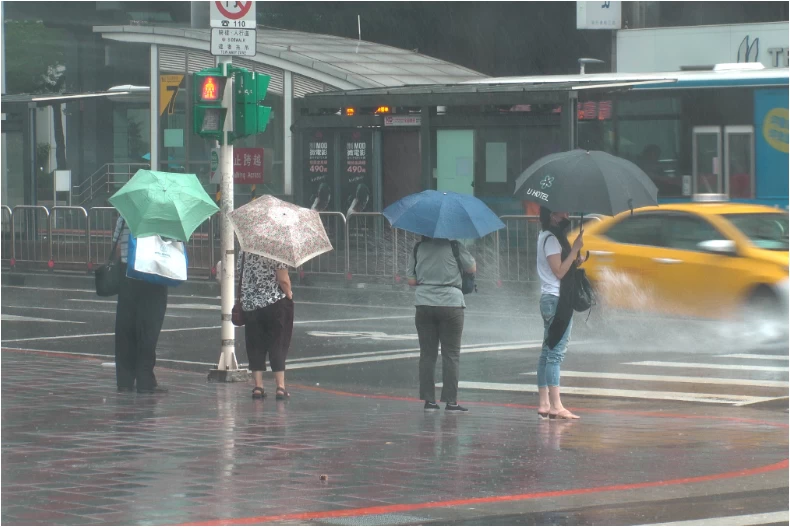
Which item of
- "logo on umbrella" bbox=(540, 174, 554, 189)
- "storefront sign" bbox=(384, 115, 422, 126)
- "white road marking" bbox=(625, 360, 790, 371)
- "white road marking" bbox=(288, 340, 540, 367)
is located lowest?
"white road marking" bbox=(625, 360, 790, 371)

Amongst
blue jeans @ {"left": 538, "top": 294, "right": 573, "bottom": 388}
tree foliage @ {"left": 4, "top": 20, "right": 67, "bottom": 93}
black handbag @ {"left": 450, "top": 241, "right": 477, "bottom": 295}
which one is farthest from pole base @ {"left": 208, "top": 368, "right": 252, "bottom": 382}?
tree foliage @ {"left": 4, "top": 20, "right": 67, "bottom": 93}

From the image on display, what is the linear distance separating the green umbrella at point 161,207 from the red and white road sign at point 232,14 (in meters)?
1.86

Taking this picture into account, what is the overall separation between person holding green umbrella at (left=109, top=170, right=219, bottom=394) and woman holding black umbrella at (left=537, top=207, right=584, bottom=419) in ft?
9.78

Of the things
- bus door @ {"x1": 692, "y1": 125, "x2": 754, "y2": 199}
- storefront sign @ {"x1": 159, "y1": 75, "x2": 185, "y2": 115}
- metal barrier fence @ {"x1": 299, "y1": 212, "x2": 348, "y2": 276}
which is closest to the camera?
bus door @ {"x1": 692, "y1": 125, "x2": 754, "y2": 199}

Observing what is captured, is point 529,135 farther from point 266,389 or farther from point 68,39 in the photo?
point 68,39

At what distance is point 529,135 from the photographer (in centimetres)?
2553

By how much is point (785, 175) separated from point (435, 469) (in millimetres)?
15368

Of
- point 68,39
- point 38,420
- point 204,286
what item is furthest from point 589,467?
point 68,39

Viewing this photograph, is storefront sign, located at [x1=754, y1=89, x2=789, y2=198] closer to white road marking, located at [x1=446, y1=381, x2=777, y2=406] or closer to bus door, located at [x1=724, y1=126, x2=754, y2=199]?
bus door, located at [x1=724, y1=126, x2=754, y2=199]

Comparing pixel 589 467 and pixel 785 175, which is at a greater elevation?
pixel 785 175

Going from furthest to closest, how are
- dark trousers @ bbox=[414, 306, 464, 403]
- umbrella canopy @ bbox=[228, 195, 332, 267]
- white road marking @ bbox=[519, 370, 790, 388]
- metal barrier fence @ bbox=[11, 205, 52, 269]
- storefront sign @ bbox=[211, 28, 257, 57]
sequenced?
metal barrier fence @ bbox=[11, 205, 52, 269]
storefront sign @ bbox=[211, 28, 257, 57]
white road marking @ bbox=[519, 370, 790, 388]
umbrella canopy @ bbox=[228, 195, 332, 267]
dark trousers @ bbox=[414, 306, 464, 403]

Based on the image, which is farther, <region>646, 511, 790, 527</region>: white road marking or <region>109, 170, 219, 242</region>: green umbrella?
<region>109, 170, 219, 242</region>: green umbrella

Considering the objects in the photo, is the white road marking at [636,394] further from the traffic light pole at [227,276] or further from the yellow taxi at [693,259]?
the yellow taxi at [693,259]

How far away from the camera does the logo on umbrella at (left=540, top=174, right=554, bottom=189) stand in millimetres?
10359
